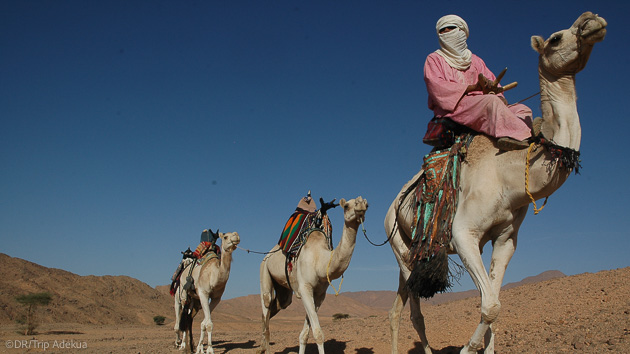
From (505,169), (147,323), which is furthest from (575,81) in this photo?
(147,323)

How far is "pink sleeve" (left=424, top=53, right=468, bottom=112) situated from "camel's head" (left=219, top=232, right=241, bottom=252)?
7.83 metres

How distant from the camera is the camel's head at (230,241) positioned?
41.0 feet

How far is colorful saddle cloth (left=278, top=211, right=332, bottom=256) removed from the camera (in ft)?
34.5

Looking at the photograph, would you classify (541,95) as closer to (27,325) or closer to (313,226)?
(313,226)

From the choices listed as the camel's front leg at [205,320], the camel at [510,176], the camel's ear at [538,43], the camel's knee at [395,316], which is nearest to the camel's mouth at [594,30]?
the camel at [510,176]

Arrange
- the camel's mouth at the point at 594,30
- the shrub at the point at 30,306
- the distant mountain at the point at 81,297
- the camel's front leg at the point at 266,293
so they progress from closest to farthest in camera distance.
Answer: the camel's mouth at the point at 594,30 < the camel's front leg at the point at 266,293 < the shrub at the point at 30,306 < the distant mountain at the point at 81,297

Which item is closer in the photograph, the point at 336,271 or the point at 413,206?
the point at 413,206

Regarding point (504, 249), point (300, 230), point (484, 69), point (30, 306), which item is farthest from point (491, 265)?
point (30, 306)

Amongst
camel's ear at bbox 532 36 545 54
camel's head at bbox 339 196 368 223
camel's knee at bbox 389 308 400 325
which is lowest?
camel's knee at bbox 389 308 400 325

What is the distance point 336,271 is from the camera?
9148mm

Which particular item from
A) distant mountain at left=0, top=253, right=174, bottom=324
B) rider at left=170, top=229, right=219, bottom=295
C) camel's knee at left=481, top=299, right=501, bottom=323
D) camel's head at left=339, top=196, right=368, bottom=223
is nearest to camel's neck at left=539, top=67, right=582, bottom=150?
camel's knee at left=481, top=299, right=501, bottom=323

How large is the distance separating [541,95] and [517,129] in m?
0.40

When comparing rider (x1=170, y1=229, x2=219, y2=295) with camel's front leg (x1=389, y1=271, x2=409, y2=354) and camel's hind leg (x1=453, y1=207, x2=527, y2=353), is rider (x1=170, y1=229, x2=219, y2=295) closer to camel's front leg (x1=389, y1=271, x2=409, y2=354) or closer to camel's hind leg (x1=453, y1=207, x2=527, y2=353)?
camel's front leg (x1=389, y1=271, x2=409, y2=354)

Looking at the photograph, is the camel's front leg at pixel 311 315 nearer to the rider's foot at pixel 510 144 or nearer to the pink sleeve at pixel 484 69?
the pink sleeve at pixel 484 69
